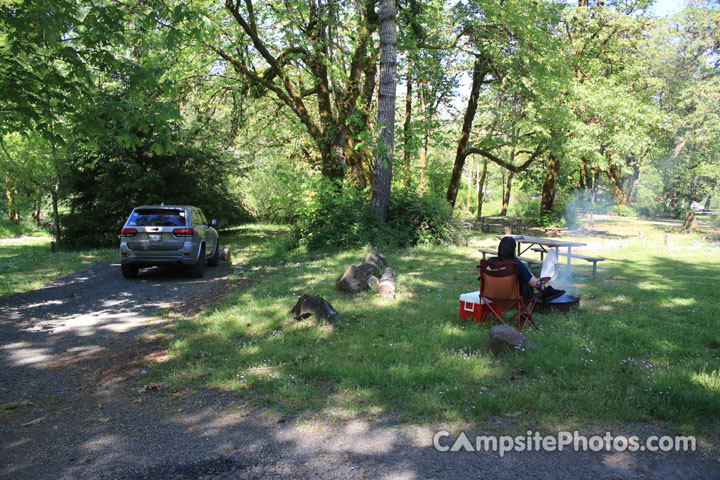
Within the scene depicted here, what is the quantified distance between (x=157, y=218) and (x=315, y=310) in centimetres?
645

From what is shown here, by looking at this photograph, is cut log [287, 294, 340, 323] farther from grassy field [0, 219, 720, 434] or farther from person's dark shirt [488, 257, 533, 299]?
person's dark shirt [488, 257, 533, 299]

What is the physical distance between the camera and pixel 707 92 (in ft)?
110

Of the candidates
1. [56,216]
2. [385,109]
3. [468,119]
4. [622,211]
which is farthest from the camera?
[622,211]

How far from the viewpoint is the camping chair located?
6.07 m

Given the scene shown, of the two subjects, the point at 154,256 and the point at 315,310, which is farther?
the point at 154,256

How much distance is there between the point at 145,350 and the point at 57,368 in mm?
980

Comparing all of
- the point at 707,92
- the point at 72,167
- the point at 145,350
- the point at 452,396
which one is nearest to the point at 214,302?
the point at 145,350

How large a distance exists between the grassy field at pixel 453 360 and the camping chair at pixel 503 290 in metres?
0.35

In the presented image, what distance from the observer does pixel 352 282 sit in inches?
340

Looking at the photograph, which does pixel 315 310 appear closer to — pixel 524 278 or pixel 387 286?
pixel 387 286

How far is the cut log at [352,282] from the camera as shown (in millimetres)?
8586

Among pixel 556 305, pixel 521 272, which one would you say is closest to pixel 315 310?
pixel 521 272

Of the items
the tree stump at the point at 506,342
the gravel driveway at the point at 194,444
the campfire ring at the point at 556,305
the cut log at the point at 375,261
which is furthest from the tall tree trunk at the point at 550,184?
the gravel driveway at the point at 194,444

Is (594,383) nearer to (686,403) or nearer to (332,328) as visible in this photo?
(686,403)
